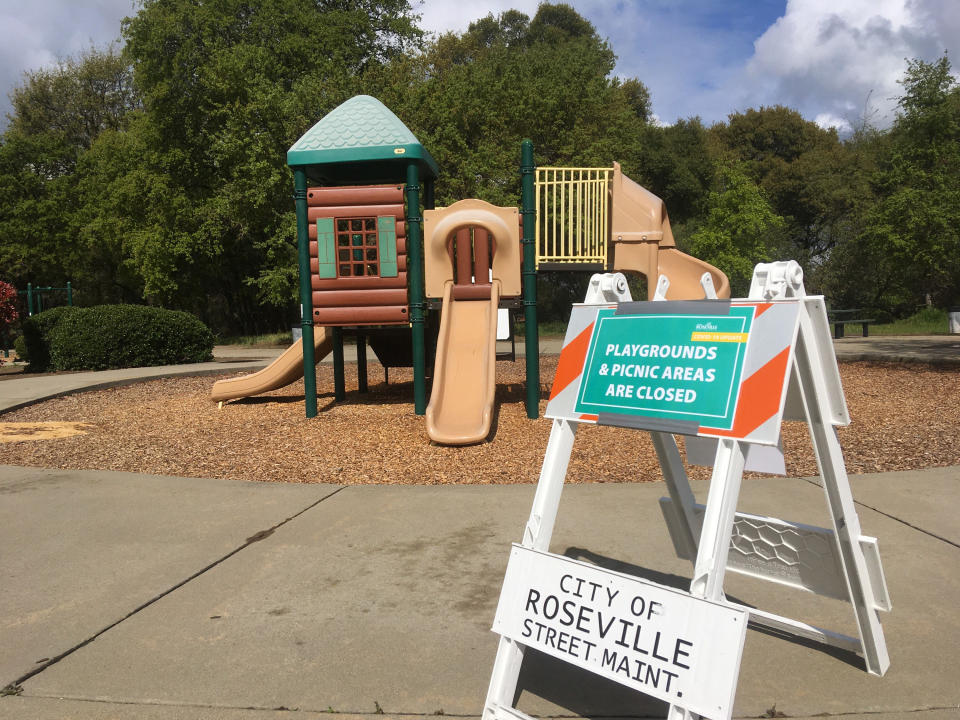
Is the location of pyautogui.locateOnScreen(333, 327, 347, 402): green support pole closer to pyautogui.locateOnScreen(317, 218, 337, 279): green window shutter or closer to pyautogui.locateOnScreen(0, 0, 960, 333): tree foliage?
pyautogui.locateOnScreen(317, 218, 337, 279): green window shutter

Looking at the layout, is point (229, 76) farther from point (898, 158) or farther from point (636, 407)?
point (636, 407)

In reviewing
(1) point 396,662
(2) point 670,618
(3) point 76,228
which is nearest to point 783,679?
(2) point 670,618

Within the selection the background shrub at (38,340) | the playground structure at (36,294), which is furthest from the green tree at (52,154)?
the background shrub at (38,340)

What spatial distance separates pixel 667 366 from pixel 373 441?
474cm

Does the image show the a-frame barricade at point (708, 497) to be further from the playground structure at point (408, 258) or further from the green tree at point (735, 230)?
the green tree at point (735, 230)

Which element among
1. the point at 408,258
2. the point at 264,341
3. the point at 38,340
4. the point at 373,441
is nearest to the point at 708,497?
the point at 373,441

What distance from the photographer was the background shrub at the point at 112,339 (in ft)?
48.0

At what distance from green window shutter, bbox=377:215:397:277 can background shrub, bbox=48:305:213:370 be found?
8418 millimetres

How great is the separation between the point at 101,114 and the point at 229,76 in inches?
718

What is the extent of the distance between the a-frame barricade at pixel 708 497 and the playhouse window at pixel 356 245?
6.21 metres

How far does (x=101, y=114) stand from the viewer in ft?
126

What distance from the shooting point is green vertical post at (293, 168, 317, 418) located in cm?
822

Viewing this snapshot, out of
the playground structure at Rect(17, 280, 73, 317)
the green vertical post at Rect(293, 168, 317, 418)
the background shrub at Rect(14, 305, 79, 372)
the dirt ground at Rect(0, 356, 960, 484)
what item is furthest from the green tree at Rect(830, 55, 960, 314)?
the playground structure at Rect(17, 280, 73, 317)

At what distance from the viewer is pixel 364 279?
8484mm
